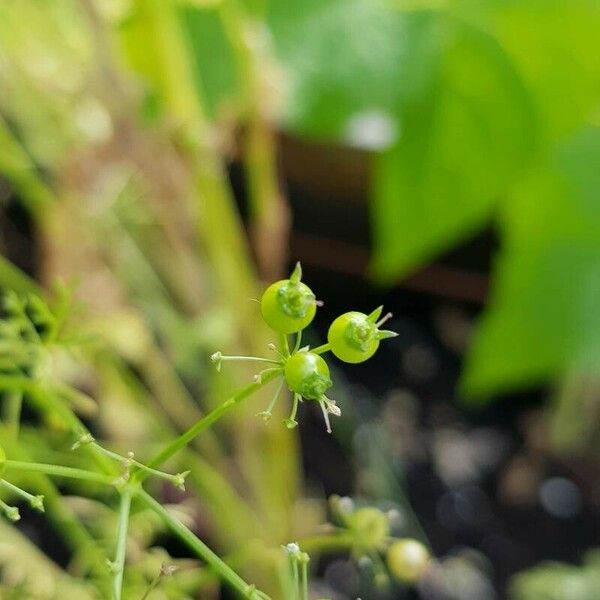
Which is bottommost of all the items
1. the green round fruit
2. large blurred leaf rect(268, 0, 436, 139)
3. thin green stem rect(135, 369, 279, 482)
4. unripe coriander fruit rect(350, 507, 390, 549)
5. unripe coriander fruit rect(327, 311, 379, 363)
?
thin green stem rect(135, 369, 279, 482)

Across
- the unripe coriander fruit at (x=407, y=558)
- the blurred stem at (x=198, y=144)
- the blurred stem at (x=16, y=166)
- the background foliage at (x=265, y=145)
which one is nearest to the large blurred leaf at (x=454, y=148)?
the background foliage at (x=265, y=145)

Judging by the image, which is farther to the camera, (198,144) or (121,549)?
(198,144)

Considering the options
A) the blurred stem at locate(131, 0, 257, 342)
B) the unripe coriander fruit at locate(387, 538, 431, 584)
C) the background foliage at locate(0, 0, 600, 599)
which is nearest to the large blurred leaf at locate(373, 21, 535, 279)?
the background foliage at locate(0, 0, 600, 599)

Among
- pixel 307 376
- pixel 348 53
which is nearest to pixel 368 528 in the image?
pixel 307 376

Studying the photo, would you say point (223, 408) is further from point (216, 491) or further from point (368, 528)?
point (216, 491)

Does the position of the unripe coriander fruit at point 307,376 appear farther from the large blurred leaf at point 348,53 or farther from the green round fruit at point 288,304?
the large blurred leaf at point 348,53

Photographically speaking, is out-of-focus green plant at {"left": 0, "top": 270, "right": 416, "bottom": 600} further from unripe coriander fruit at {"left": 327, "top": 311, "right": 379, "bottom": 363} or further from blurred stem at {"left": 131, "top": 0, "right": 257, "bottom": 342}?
blurred stem at {"left": 131, "top": 0, "right": 257, "bottom": 342}
